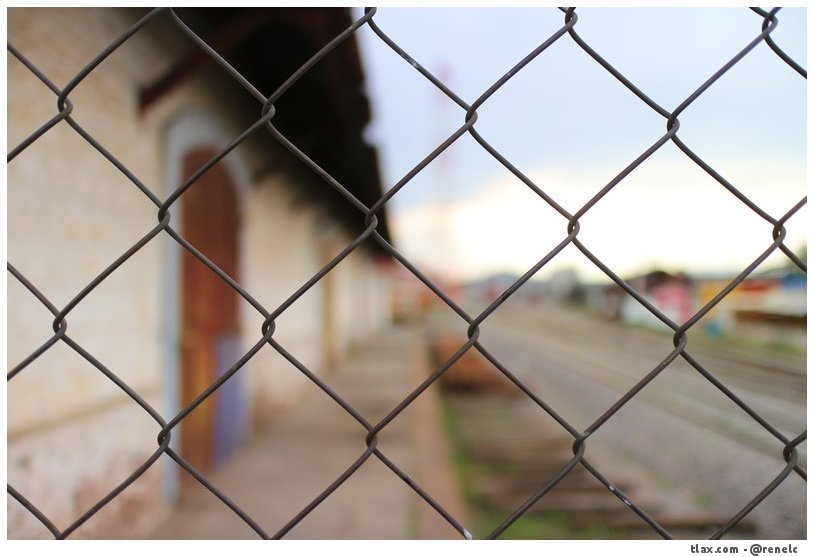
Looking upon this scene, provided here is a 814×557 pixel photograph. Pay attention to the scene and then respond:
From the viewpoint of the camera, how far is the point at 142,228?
290cm

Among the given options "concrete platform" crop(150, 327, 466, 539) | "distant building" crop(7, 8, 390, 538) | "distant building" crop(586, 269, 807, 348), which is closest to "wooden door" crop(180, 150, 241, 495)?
"distant building" crop(7, 8, 390, 538)

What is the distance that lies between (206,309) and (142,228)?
1110mm

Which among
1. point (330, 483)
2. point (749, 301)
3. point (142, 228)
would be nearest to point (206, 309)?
point (142, 228)

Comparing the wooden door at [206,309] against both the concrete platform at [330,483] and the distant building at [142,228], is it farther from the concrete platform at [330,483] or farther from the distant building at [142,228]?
the concrete platform at [330,483]

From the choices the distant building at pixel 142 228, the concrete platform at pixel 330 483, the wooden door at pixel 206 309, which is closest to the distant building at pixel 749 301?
the concrete platform at pixel 330 483

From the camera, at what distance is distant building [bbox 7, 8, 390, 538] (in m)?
2.05

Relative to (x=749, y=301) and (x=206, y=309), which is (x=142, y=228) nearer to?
(x=206, y=309)

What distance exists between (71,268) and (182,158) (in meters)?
1.24

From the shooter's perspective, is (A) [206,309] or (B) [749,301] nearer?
(B) [749,301]

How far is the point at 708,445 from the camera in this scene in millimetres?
3926

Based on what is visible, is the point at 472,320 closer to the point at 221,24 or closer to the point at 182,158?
the point at 182,158

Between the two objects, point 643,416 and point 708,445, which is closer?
point 708,445

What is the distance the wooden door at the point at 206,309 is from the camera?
3533 mm
